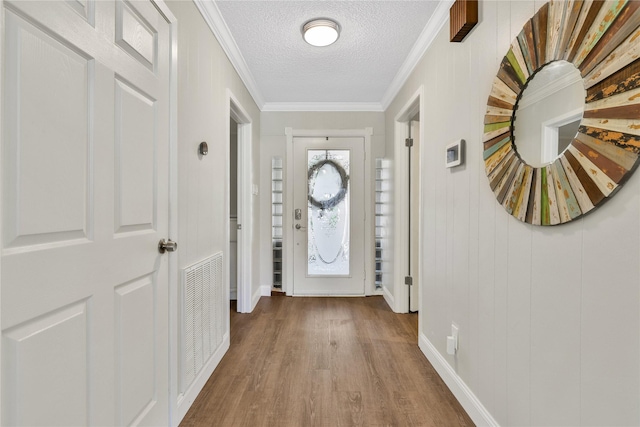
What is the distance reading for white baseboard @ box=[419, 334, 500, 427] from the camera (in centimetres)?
159

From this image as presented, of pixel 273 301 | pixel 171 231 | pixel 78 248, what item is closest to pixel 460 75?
pixel 171 231

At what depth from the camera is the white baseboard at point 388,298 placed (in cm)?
346

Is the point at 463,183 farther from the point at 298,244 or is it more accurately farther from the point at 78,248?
the point at 298,244

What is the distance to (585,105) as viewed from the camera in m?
1.01

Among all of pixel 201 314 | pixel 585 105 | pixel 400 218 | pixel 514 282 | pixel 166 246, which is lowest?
pixel 201 314

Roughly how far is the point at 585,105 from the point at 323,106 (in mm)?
3184

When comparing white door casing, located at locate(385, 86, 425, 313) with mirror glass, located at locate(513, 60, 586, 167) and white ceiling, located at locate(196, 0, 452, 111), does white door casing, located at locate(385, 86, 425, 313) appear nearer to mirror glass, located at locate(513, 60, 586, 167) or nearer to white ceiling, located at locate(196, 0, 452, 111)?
white ceiling, located at locate(196, 0, 452, 111)

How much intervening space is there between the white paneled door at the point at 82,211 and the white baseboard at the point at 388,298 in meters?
2.53

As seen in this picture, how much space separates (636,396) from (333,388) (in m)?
1.50

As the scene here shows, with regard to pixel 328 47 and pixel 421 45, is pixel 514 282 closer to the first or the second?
pixel 421 45

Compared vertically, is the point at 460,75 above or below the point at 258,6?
below

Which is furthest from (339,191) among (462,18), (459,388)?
(459,388)

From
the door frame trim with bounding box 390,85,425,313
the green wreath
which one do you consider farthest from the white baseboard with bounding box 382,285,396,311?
the green wreath

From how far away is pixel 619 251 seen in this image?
903mm
